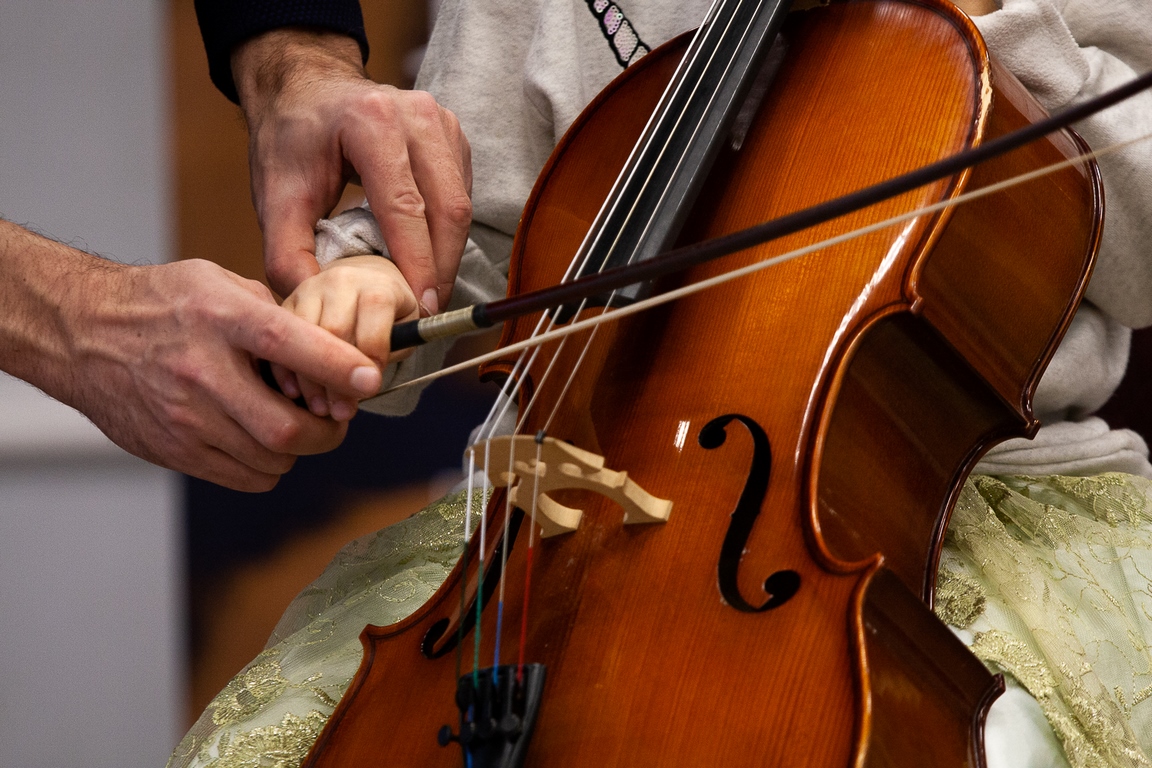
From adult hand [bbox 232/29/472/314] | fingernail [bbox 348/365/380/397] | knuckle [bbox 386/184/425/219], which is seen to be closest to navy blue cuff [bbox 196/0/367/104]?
adult hand [bbox 232/29/472/314]

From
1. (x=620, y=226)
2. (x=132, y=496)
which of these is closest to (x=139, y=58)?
(x=132, y=496)

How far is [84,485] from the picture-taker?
136cm

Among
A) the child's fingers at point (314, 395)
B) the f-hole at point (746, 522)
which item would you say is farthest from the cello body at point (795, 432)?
the child's fingers at point (314, 395)

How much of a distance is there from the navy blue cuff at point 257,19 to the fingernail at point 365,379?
1.59 feet

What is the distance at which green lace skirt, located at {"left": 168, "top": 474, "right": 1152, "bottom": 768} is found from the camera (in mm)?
505

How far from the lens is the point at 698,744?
0.37 metres

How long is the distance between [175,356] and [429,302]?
162 mm

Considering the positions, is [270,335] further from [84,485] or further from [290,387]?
[84,485]

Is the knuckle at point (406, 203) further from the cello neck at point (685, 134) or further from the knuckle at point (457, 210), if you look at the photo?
the cello neck at point (685, 134)

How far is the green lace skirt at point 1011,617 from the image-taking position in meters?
0.50

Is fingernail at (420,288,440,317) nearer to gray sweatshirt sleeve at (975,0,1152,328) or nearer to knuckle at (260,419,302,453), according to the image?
knuckle at (260,419,302,453)

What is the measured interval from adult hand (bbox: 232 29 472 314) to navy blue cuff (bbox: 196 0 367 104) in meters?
0.11

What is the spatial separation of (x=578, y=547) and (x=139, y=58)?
3.98ft

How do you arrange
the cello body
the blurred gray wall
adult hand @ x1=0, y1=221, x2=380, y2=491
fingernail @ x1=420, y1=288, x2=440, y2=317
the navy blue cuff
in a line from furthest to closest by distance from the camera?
1. the blurred gray wall
2. the navy blue cuff
3. fingernail @ x1=420, y1=288, x2=440, y2=317
4. adult hand @ x1=0, y1=221, x2=380, y2=491
5. the cello body
